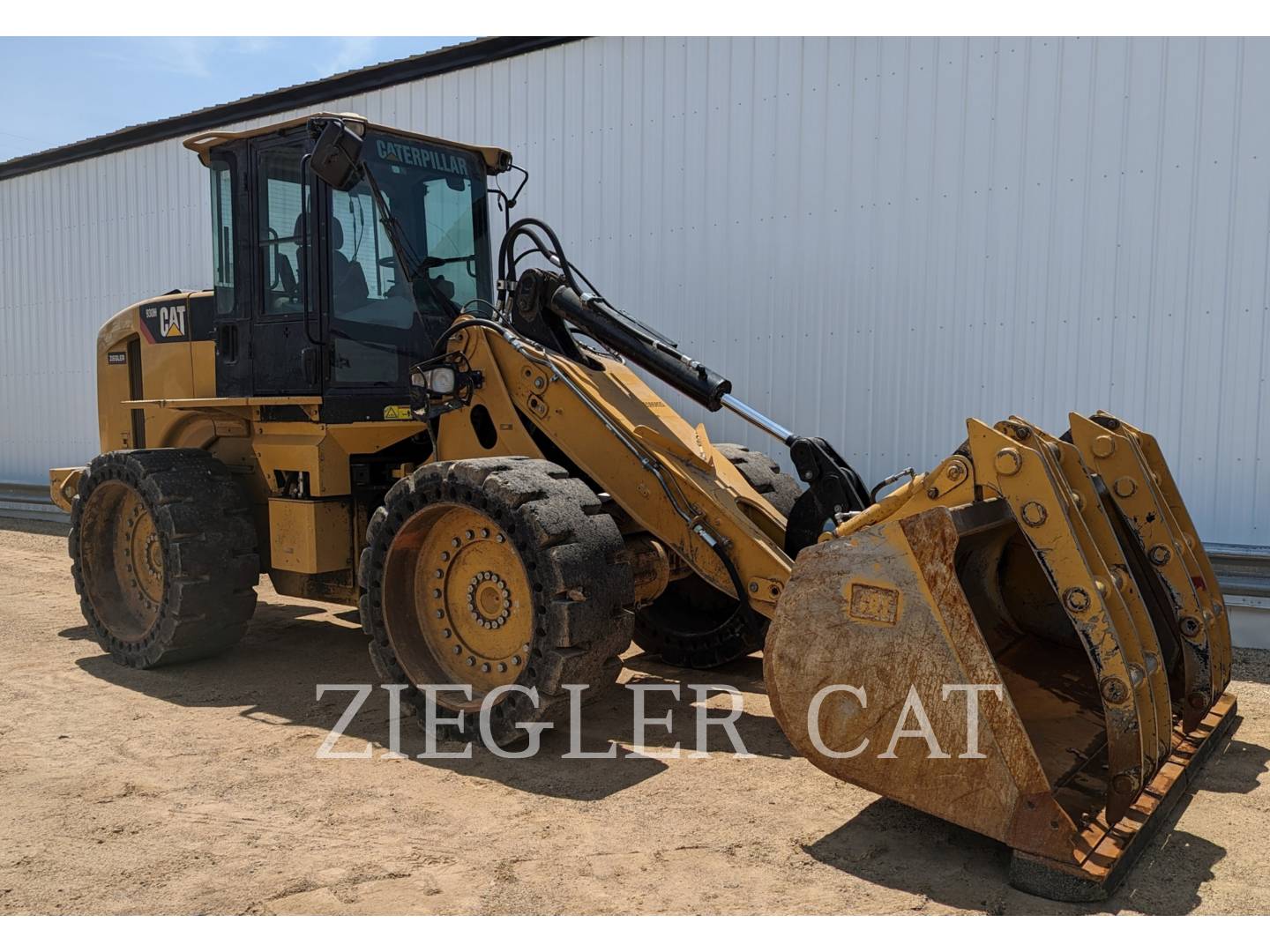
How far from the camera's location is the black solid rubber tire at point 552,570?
441 cm

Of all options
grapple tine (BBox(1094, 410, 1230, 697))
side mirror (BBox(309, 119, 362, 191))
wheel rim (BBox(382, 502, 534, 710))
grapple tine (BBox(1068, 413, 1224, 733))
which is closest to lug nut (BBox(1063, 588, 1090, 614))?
grapple tine (BBox(1068, 413, 1224, 733))

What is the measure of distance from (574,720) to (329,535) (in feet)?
6.02

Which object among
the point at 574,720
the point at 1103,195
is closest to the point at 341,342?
the point at 574,720

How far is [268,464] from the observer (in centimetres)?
613

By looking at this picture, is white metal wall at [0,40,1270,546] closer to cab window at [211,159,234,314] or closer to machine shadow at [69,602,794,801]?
machine shadow at [69,602,794,801]

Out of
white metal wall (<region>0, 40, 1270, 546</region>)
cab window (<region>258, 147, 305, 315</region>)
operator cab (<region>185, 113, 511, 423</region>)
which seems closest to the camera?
operator cab (<region>185, 113, 511, 423</region>)

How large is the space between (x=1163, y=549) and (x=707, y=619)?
254cm

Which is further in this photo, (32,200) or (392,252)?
(32,200)

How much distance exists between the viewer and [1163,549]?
176 inches

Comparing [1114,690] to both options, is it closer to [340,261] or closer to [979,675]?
[979,675]

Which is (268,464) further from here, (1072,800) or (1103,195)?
(1103,195)

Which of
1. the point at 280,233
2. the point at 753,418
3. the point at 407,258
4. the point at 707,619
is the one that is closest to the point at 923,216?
the point at 753,418

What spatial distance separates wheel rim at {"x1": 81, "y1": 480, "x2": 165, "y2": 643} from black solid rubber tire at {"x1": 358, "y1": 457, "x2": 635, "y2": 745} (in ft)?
8.27

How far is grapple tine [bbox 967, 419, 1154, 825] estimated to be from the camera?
3408 mm
